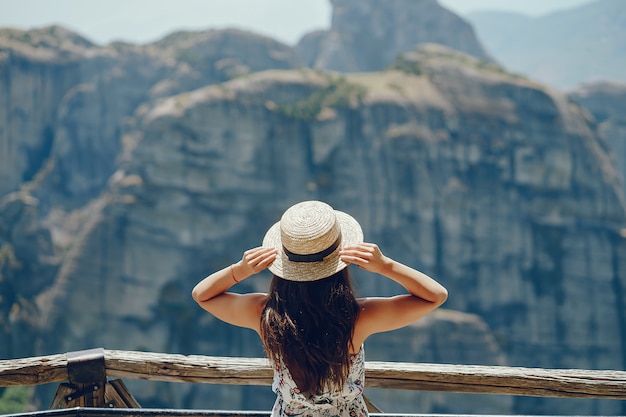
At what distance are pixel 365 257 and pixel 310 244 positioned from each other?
22 centimetres

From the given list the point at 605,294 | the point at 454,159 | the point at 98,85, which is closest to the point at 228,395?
the point at 454,159

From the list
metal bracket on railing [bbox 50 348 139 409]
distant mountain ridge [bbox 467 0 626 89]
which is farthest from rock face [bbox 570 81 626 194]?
metal bracket on railing [bbox 50 348 139 409]

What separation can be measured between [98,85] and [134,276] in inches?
1149

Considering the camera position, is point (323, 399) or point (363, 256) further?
point (323, 399)

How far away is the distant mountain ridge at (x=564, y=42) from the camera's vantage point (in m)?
117

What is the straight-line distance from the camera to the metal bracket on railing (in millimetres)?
3873

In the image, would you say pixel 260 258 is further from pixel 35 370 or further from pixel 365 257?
pixel 35 370

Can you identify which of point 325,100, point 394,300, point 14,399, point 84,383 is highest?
point 325,100

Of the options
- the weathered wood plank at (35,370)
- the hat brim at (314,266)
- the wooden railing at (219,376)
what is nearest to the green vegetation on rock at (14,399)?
the weathered wood plank at (35,370)

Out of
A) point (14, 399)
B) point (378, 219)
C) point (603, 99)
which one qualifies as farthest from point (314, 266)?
point (603, 99)

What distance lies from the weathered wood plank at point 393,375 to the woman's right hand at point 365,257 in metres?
1.28

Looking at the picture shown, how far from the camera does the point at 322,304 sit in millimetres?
2836

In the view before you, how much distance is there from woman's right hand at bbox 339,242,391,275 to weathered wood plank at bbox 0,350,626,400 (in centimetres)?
128

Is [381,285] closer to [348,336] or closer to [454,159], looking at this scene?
[454,159]
